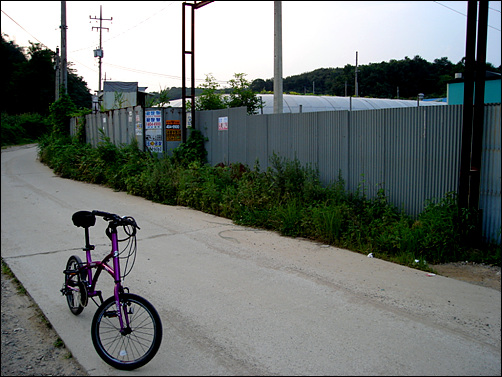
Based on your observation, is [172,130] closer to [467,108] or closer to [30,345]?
[467,108]

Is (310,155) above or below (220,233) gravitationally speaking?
above

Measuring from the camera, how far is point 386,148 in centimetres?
880

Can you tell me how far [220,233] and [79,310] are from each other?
13.4 ft

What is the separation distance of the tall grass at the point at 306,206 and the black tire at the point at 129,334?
13.5 ft

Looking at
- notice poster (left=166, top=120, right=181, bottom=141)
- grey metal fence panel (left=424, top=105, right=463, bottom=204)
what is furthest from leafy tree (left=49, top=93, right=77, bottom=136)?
grey metal fence panel (left=424, top=105, right=463, bottom=204)

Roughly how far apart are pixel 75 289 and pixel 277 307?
221 centimetres

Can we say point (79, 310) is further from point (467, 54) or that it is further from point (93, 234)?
point (467, 54)

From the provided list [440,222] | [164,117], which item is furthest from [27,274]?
[164,117]

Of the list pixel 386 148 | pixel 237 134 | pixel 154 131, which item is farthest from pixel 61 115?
pixel 386 148

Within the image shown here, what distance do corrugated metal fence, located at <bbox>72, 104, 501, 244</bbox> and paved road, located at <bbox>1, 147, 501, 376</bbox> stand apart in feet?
6.11

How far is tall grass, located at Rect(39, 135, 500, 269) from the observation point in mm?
7031

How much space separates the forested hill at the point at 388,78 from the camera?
49.6 feet

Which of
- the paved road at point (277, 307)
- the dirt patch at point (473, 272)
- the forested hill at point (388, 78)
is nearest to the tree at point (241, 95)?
the forested hill at point (388, 78)

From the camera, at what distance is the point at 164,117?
15.5 metres
